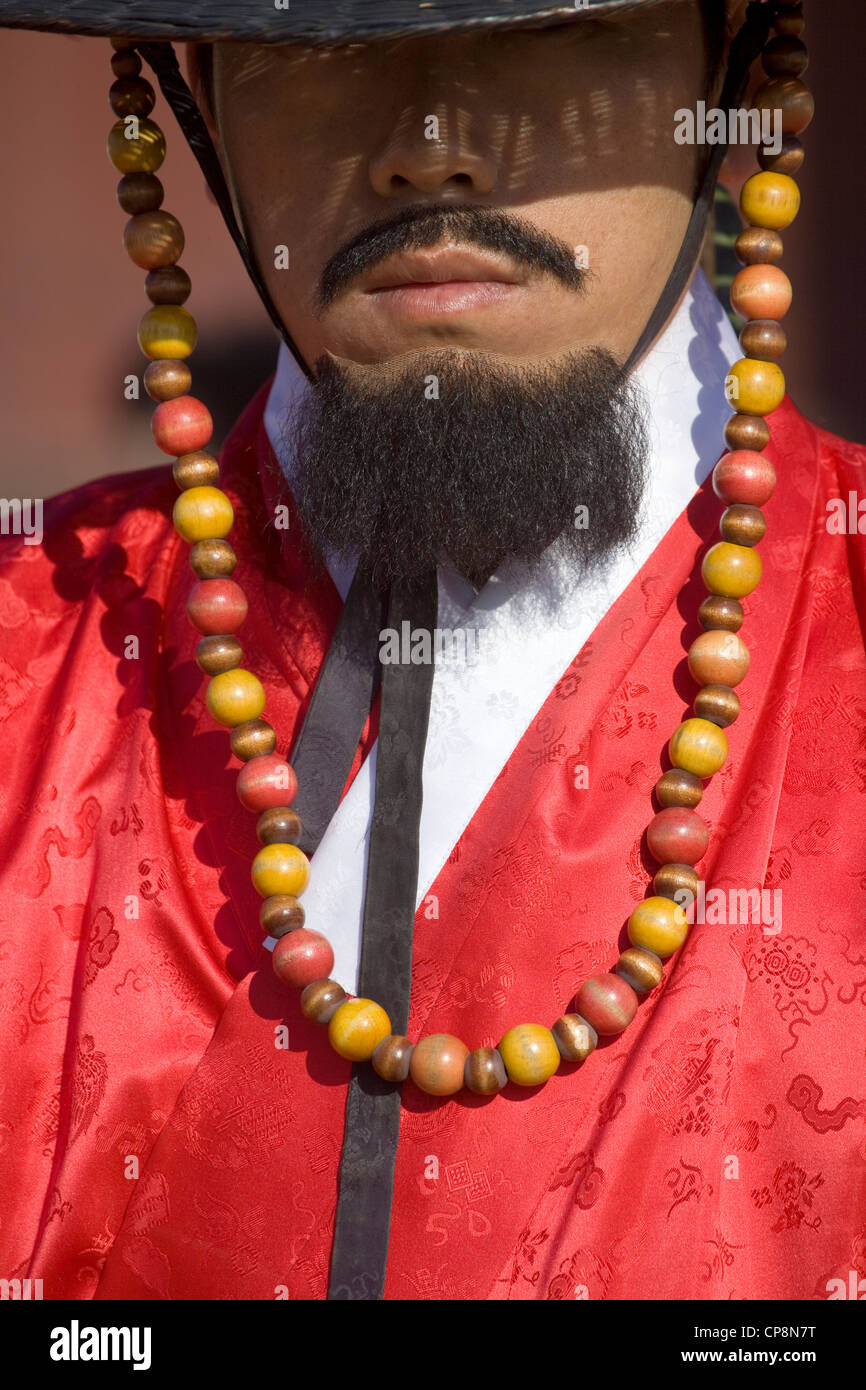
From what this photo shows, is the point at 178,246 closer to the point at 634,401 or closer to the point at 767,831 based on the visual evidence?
the point at 634,401

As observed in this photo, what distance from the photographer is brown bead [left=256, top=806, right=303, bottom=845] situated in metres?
1.40

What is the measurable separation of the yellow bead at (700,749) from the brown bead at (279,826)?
1.24 feet

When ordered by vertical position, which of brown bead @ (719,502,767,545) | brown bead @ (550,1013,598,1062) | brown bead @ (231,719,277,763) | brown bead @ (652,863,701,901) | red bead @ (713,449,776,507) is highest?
red bead @ (713,449,776,507)

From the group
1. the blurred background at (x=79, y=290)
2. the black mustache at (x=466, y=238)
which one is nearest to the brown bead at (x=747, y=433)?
the black mustache at (x=466, y=238)

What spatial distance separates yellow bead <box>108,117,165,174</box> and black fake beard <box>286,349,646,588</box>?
306 millimetres

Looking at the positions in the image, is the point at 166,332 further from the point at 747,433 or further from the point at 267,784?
the point at 747,433

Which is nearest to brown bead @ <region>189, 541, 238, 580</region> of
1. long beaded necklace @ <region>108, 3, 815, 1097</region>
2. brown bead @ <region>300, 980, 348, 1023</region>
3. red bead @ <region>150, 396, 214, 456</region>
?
long beaded necklace @ <region>108, 3, 815, 1097</region>

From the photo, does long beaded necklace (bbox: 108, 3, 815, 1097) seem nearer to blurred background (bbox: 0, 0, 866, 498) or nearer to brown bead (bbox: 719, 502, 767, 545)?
brown bead (bbox: 719, 502, 767, 545)

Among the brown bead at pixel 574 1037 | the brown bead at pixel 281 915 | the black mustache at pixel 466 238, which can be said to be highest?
the black mustache at pixel 466 238

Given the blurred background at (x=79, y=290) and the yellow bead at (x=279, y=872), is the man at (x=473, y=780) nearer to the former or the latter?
the yellow bead at (x=279, y=872)

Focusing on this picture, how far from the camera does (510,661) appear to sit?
4.78ft

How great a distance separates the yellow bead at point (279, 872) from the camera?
1372 mm
